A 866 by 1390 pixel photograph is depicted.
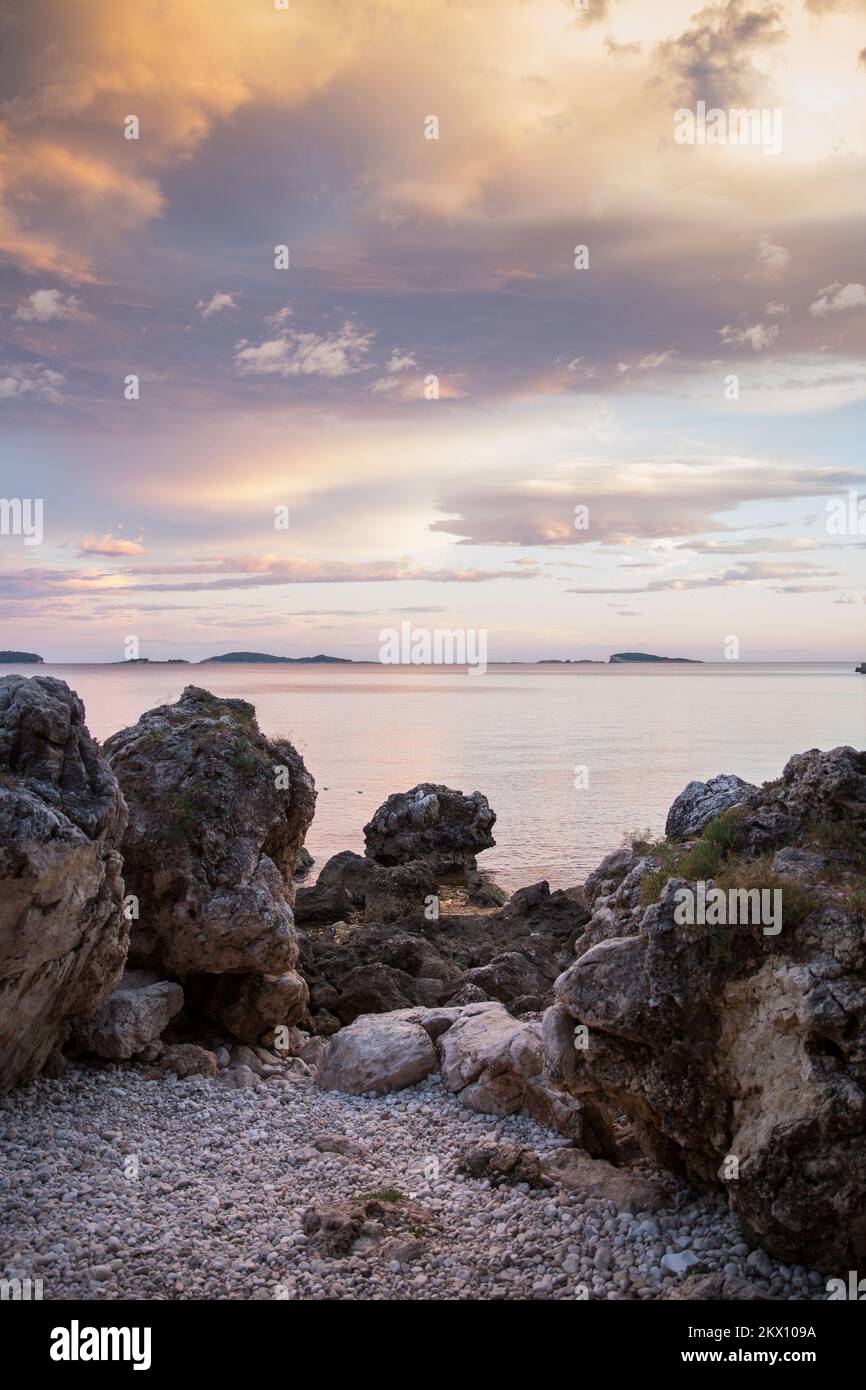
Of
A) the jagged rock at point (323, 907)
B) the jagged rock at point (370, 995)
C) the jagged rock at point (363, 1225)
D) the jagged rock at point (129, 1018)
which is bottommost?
the jagged rock at point (323, 907)

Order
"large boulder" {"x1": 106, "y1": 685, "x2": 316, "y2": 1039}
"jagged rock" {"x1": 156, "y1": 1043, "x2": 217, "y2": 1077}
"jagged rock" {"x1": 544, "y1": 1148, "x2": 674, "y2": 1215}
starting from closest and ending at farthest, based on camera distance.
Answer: "jagged rock" {"x1": 544, "y1": 1148, "x2": 674, "y2": 1215} → "jagged rock" {"x1": 156, "y1": 1043, "x2": 217, "y2": 1077} → "large boulder" {"x1": 106, "y1": 685, "x2": 316, "y2": 1039}

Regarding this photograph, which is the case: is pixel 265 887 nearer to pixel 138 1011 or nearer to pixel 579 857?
pixel 138 1011

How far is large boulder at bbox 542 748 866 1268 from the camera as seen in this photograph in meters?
8.88

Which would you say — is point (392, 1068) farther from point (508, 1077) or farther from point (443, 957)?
point (443, 957)

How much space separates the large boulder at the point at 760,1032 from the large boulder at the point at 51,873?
233 inches

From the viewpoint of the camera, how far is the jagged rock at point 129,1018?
14508 millimetres

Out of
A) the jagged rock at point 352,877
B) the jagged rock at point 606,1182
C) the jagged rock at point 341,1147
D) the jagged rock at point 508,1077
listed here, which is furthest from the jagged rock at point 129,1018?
the jagged rock at point 352,877

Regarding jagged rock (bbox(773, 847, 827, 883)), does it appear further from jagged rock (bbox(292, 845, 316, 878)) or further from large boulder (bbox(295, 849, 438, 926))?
jagged rock (bbox(292, 845, 316, 878))

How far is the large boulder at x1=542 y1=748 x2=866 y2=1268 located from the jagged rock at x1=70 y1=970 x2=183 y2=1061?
647 cm

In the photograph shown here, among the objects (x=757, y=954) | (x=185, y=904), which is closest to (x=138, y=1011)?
(x=185, y=904)

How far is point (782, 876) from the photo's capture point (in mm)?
10367

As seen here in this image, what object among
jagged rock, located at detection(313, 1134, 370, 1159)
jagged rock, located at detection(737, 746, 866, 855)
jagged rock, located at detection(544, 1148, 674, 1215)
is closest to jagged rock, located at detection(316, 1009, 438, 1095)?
jagged rock, located at detection(313, 1134, 370, 1159)

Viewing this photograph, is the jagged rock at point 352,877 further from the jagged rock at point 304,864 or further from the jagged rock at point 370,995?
the jagged rock at point 370,995

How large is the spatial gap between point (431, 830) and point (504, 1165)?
2349 cm
